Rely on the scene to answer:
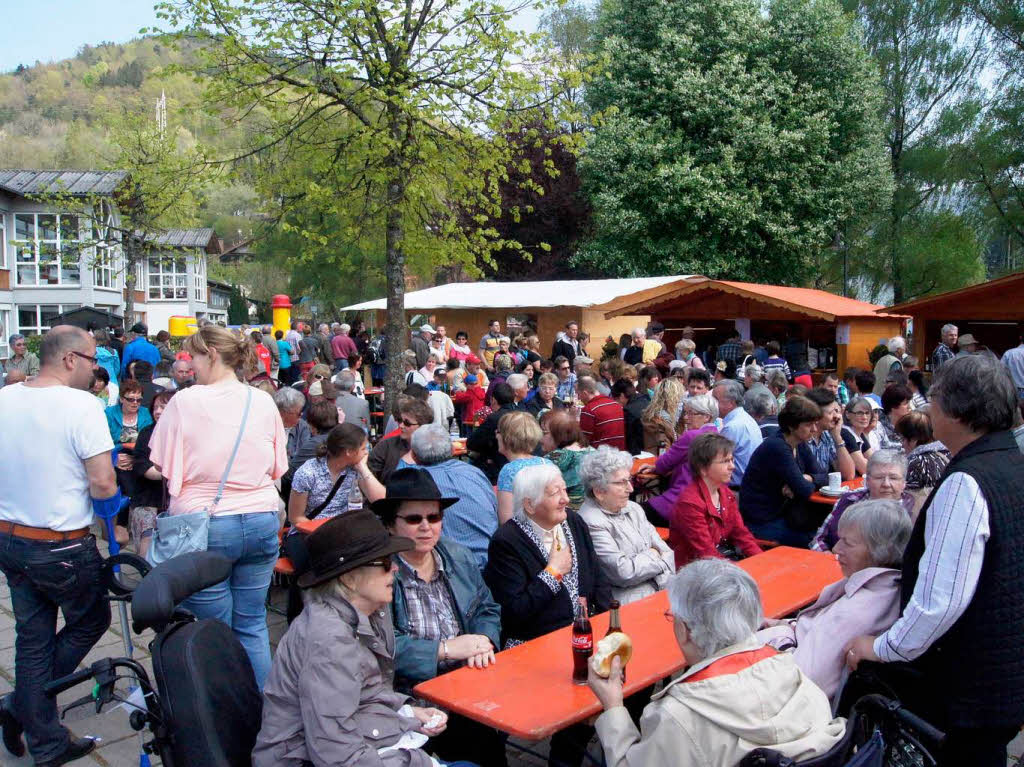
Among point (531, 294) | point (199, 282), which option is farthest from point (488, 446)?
point (199, 282)

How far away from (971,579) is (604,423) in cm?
577

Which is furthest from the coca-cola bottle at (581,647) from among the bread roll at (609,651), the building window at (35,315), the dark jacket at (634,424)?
the building window at (35,315)

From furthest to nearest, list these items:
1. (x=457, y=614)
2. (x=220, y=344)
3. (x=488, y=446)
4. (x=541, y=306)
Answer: (x=541, y=306) < (x=488, y=446) < (x=220, y=344) < (x=457, y=614)

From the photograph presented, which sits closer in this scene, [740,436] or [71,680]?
[71,680]

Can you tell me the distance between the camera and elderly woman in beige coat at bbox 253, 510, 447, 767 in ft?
8.11

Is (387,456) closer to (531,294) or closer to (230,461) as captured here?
(230,461)

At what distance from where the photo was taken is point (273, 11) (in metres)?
9.83

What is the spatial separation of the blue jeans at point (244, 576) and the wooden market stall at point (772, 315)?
14.9 metres

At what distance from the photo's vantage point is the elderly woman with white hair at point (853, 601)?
307cm

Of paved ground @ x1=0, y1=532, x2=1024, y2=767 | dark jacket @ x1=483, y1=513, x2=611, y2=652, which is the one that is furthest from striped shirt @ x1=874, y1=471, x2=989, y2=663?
paved ground @ x1=0, y1=532, x2=1024, y2=767

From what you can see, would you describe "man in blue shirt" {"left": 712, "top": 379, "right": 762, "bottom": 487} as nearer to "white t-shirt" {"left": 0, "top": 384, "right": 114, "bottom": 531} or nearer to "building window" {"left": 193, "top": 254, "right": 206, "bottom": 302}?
"white t-shirt" {"left": 0, "top": 384, "right": 114, "bottom": 531}

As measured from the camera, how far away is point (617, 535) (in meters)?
4.48

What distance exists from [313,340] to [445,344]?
2.91 meters

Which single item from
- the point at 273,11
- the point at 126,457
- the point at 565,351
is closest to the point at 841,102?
the point at 565,351
